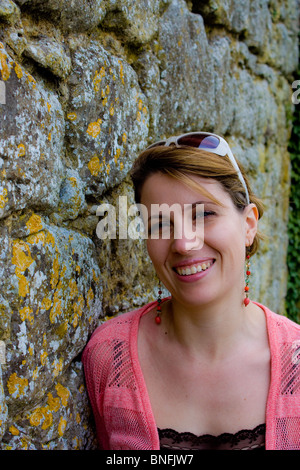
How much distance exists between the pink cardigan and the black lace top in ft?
0.09

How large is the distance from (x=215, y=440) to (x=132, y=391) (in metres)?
0.27

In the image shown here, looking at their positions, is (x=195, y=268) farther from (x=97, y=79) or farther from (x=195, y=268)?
(x=97, y=79)

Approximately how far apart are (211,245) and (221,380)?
1.37 feet

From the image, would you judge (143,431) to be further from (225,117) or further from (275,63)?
(275,63)

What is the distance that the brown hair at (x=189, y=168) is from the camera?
1.46 m

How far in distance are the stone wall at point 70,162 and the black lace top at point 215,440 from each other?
255 mm

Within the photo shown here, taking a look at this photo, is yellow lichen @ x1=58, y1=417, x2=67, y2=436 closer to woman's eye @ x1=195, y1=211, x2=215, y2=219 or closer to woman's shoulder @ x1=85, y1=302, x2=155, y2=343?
woman's shoulder @ x1=85, y1=302, x2=155, y2=343

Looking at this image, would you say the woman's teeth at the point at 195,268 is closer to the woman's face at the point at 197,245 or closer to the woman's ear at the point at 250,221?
the woman's face at the point at 197,245

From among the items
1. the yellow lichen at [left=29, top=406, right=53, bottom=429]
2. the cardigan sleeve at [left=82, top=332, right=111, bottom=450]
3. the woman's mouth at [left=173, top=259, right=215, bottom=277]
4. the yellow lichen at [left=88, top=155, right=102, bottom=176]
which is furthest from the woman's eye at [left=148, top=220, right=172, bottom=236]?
the yellow lichen at [left=29, top=406, right=53, bottom=429]

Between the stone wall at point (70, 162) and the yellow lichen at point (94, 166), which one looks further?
the yellow lichen at point (94, 166)

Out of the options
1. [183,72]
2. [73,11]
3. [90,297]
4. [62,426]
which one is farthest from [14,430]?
[183,72]

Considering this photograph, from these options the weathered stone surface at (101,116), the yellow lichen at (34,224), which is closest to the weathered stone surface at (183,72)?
the weathered stone surface at (101,116)

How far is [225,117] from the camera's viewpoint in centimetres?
278

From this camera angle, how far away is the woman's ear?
1.63m
